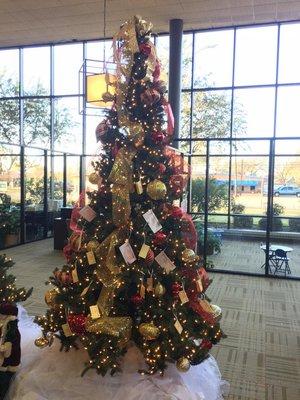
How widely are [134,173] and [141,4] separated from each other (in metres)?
5.39

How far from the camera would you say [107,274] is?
2604 mm

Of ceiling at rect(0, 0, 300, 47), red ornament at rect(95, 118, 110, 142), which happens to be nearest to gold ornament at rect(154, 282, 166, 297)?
red ornament at rect(95, 118, 110, 142)

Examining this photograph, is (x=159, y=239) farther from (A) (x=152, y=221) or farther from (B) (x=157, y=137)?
(B) (x=157, y=137)

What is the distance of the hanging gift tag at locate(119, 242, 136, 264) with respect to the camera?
2518 millimetres

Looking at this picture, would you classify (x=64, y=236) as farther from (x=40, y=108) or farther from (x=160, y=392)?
(x=160, y=392)

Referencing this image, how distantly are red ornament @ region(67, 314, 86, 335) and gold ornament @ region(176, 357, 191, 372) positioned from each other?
682 mm

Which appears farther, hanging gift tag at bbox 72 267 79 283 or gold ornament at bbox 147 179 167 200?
hanging gift tag at bbox 72 267 79 283

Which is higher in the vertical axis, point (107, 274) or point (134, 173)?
point (134, 173)

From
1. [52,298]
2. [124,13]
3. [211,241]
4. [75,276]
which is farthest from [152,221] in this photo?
[124,13]

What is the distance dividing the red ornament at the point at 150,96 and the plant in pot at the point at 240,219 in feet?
16.1

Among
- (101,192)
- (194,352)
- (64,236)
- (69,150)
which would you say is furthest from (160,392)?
(69,150)

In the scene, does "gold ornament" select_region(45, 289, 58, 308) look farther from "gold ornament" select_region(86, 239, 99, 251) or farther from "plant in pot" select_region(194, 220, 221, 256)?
"plant in pot" select_region(194, 220, 221, 256)

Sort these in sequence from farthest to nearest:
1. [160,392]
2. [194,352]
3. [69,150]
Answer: [69,150]
[194,352]
[160,392]

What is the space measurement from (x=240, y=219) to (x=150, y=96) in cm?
513
